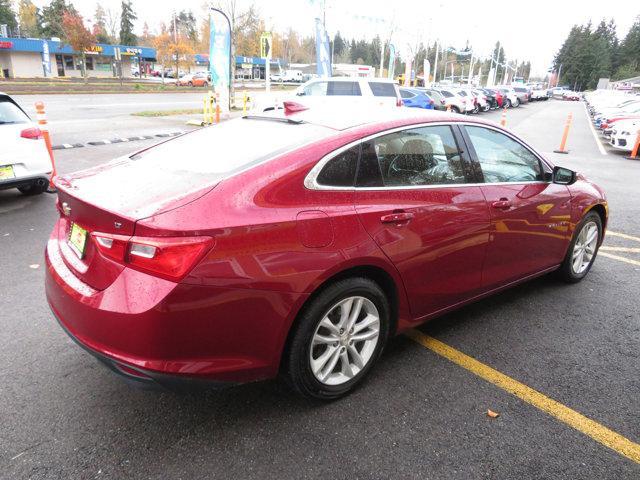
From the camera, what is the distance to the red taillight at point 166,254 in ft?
6.82

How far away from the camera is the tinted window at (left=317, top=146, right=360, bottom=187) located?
2.57 m

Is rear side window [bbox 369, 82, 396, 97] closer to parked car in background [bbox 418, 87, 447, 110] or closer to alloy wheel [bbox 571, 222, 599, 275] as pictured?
parked car in background [bbox 418, 87, 447, 110]

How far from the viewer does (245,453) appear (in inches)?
92.6

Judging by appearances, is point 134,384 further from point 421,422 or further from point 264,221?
point 421,422

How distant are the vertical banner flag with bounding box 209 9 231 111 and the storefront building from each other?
107 ft

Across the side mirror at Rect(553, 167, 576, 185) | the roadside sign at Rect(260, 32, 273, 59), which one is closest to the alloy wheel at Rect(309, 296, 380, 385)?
the side mirror at Rect(553, 167, 576, 185)

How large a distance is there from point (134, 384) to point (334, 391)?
110cm

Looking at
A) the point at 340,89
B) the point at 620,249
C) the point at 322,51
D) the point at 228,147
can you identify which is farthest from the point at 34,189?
the point at 322,51

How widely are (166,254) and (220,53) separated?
60.4ft

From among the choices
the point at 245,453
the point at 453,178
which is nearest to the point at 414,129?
the point at 453,178

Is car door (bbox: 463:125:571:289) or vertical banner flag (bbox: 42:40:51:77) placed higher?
vertical banner flag (bbox: 42:40:51:77)

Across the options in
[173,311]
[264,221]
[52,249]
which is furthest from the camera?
[52,249]

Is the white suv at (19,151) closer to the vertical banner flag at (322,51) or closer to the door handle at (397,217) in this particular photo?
the door handle at (397,217)

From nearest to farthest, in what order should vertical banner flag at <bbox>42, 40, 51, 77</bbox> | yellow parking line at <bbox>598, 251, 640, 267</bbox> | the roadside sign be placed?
1. yellow parking line at <bbox>598, 251, 640, 267</bbox>
2. the roadside sign
3. vertical banner flag at <bbox>42, 40, 51, 77</bbox>
